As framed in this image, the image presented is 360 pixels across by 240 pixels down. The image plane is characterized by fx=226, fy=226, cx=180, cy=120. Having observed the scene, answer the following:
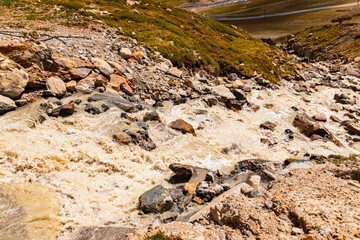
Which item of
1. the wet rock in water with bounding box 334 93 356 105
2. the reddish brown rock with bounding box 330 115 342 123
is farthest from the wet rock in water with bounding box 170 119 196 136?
the wet rock in water with bounding box 334 93 356 105

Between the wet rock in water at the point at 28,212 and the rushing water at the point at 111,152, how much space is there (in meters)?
0.45

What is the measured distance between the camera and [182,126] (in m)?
19.5

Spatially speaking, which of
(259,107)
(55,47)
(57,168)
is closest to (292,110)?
(259,107)

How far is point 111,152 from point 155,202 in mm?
5580

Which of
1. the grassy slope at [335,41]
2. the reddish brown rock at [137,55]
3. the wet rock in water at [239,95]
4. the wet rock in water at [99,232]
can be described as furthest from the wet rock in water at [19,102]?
the grassy slope at [335,41]

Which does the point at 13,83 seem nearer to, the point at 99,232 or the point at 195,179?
the point at 99,232

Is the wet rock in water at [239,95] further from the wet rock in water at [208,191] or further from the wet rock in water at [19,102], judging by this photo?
the wet rock in water at [19,102]

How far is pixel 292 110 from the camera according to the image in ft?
88.0

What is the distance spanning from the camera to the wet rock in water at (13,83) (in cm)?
1642

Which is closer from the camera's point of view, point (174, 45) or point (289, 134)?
point (289, 134)

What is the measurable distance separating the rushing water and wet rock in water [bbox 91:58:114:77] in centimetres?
564

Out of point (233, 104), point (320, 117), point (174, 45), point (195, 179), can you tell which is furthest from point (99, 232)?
point (174, 45)

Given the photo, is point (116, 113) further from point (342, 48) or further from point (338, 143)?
point (342, 48)

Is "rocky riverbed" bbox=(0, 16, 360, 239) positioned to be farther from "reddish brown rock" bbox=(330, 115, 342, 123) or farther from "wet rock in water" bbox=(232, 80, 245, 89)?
"wet rock in water" bbox=(232, 80, 245, 89)
